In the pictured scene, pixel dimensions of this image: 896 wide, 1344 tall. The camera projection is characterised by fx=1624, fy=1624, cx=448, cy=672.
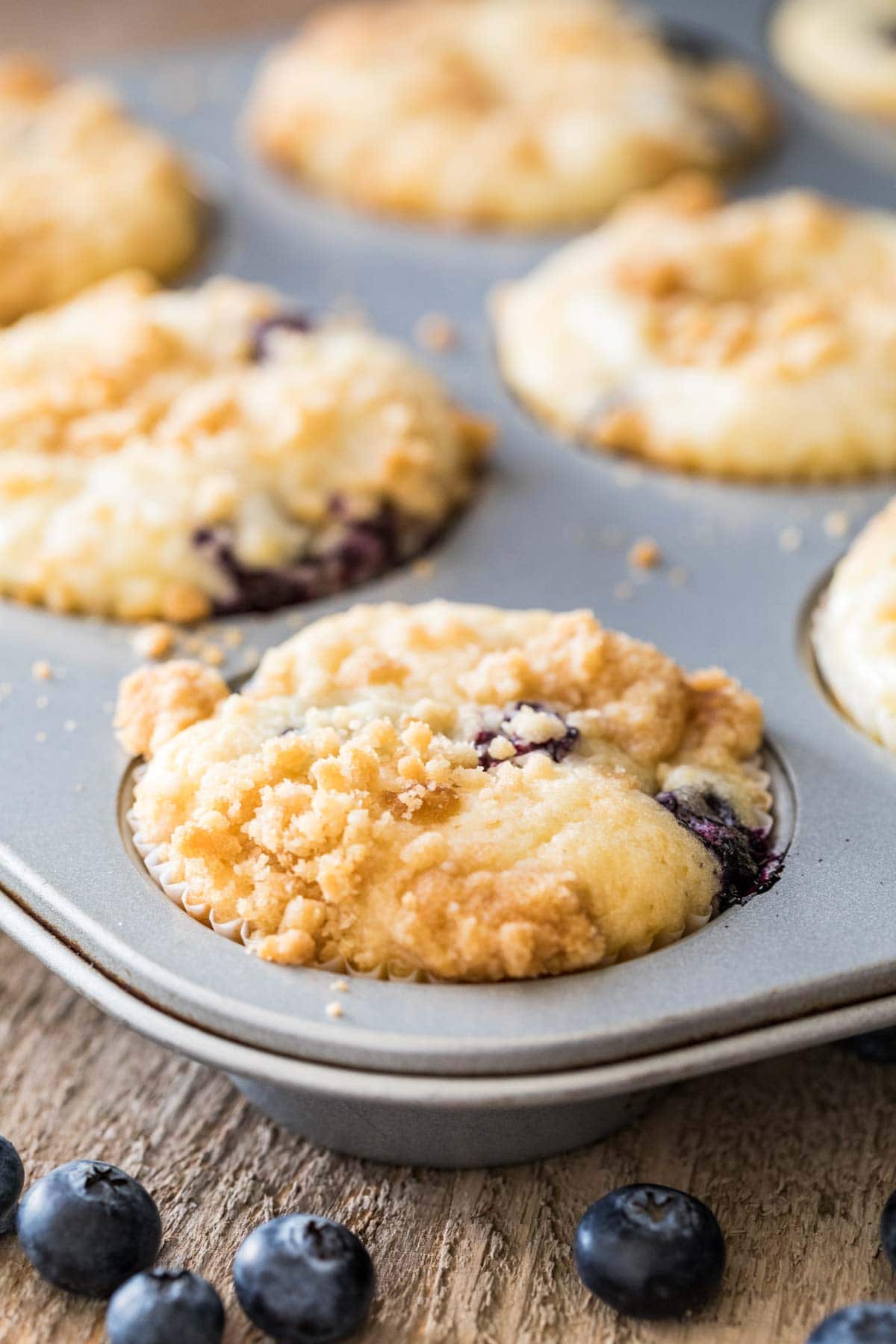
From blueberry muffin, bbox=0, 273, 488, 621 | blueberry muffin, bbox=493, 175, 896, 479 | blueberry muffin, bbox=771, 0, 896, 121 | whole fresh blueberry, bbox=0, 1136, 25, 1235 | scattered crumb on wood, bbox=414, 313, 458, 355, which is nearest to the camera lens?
whole fresh blueberry, bbox=0, 1136, 25, 1235

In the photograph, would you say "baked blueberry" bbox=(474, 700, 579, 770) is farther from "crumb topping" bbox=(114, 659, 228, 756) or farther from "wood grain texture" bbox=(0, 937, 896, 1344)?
"wood grain texture" bbox=(0, 937, 896, 1344)

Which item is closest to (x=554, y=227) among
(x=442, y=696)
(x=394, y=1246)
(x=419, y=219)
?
(x=419, y=219)

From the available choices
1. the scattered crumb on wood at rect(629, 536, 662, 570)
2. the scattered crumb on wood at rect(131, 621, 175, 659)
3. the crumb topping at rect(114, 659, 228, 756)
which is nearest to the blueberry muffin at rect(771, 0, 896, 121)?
the scattered crumb on wood at rect(629, 536, 662, 570)

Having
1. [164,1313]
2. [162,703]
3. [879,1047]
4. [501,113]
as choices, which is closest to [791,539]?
[879,1047]

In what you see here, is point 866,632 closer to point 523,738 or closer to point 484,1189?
point 523,738

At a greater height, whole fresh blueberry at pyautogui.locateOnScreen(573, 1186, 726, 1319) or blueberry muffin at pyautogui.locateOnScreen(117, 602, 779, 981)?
blueberry muffin at pyautogui.locateOnScreen(117, 602, 779, 981)
